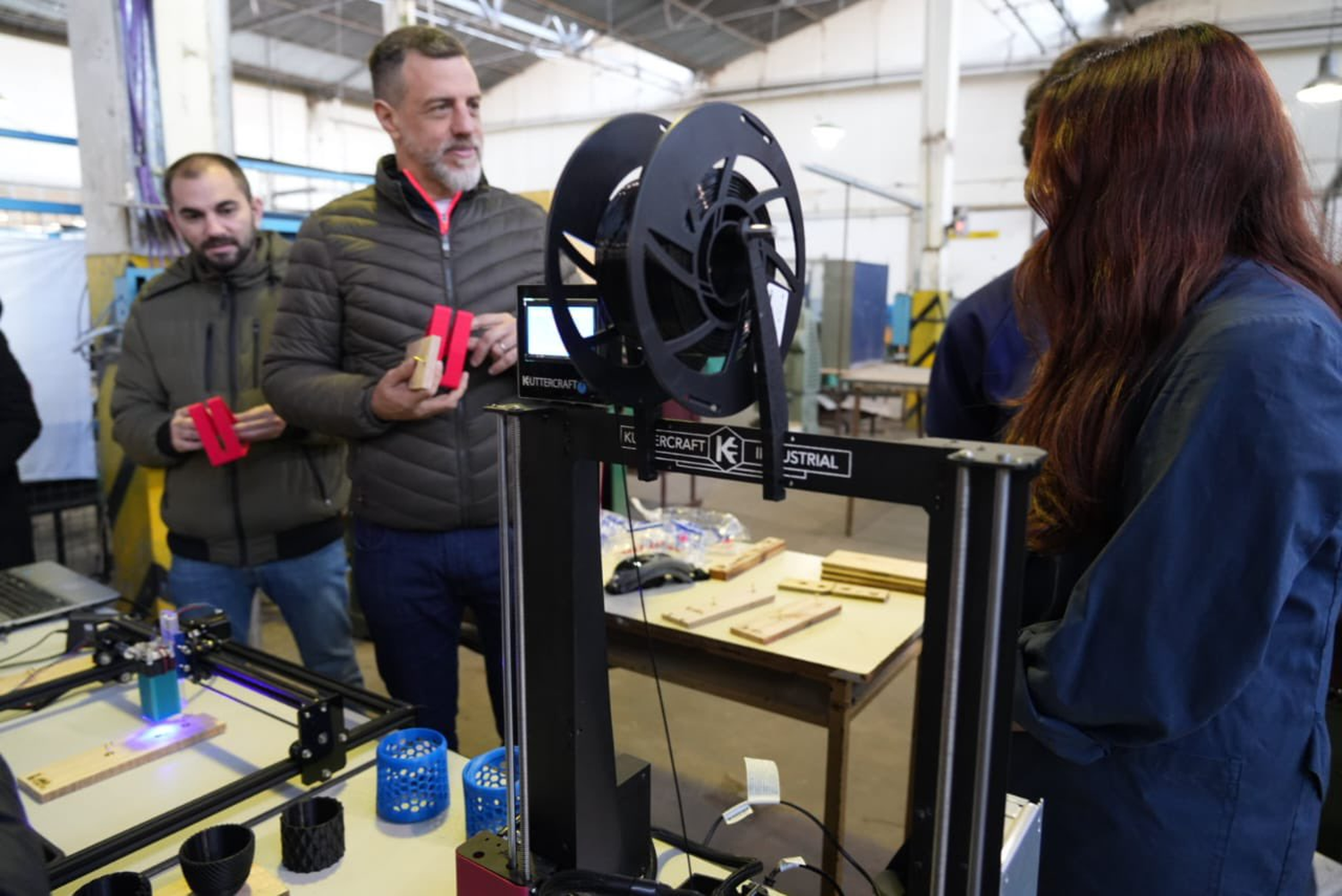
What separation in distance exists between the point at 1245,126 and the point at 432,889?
1.03m

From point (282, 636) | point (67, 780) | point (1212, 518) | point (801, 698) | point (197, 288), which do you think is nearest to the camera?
point (1212, 518)

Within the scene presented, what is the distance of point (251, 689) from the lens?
1265mm

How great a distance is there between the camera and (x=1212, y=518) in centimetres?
67

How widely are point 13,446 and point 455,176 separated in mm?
1470

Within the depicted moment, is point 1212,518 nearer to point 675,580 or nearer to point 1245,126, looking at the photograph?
point 1245,126

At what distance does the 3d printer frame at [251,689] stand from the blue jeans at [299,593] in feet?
1.29

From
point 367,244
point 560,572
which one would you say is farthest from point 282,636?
point 560,572

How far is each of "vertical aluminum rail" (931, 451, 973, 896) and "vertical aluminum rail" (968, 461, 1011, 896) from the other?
15 mm

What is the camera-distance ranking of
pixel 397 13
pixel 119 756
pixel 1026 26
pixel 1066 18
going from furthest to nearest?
pixel 1026 26 → pixel 1066 18 → pixel 397 13 → pixel 119 756

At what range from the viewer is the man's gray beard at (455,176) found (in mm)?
1476

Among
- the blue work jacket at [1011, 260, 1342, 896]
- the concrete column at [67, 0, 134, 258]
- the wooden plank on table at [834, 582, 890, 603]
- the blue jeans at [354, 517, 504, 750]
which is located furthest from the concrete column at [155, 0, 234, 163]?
the blue work jacket at [1011, 260, 1342, 896]

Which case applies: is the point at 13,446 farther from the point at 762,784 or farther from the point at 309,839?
the point at 762,784

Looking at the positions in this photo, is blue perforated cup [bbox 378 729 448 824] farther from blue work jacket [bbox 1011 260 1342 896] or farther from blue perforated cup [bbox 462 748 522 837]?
blue work jacket [bbox 1011 260 1342 896]

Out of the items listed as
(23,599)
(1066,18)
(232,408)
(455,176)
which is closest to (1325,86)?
(1066,18)
